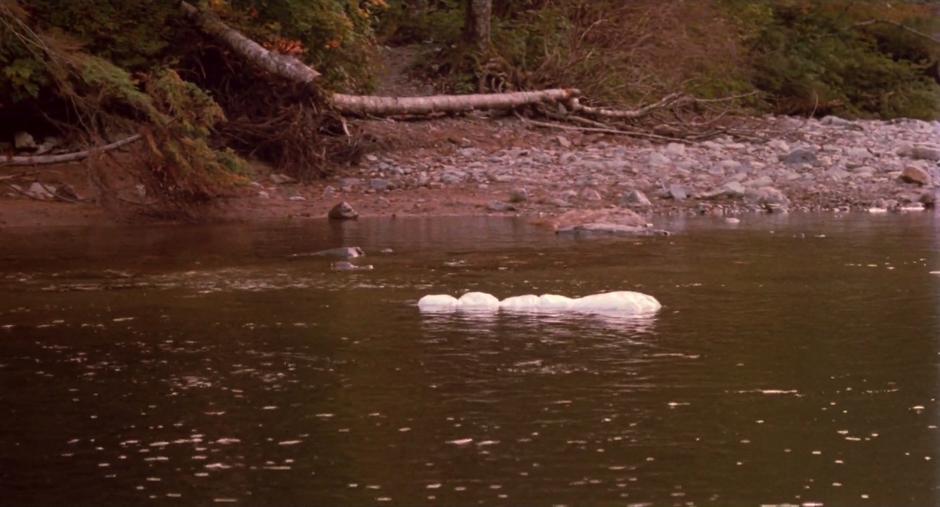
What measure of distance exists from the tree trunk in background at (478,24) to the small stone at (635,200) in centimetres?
728

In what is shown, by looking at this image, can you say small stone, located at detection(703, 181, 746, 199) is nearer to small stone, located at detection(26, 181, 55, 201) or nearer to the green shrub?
small stone, located at detection(26, 181, 55, 201)

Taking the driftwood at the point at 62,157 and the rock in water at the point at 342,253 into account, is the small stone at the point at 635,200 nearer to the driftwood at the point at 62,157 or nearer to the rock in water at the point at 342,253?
the rock in water at the point at 342,253

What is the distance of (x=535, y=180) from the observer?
20531 millimetres

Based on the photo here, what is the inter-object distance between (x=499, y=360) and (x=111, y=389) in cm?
209

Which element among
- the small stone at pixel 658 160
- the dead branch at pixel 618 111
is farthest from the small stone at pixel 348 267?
the dead branch at pixel 618 111

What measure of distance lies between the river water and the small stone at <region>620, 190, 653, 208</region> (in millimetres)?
5003

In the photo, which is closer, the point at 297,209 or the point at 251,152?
the point at 297,209

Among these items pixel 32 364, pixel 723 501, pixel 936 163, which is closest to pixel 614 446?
pixel 723 501

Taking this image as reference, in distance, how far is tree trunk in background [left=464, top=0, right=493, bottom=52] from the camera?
26206 millimetres

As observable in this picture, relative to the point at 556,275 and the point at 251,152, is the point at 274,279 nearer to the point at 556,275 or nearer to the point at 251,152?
the point at 556,275

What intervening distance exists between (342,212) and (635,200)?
367 centimetres

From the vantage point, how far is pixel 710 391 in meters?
7.75

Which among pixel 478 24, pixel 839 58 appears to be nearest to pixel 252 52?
pixel 478 24

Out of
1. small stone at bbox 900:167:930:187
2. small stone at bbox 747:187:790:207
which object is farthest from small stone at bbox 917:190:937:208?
small stone at bbox 747:187:790:207
